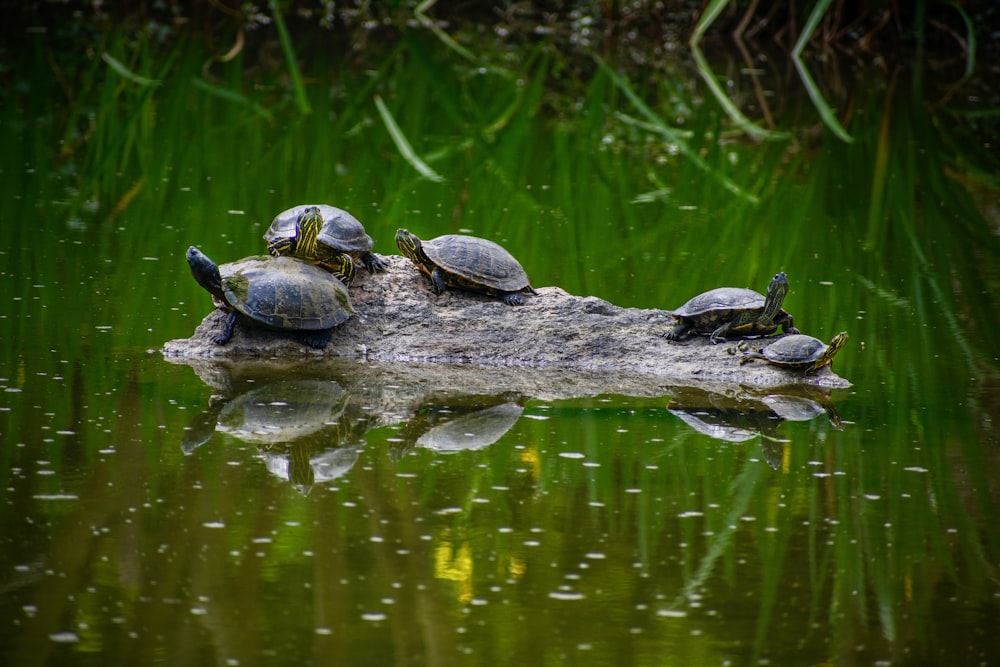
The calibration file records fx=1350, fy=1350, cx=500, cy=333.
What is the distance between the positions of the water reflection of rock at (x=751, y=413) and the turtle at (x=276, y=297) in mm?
1516

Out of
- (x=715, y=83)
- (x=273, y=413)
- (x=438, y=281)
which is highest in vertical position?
(x=715, y=83)

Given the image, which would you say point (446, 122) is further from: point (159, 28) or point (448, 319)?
point (159, 28)

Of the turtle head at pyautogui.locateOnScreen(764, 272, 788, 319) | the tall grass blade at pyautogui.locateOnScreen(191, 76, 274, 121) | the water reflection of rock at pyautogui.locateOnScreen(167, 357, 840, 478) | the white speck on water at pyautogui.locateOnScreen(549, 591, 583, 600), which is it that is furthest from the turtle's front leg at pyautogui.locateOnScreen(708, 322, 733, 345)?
the tall grass blade at pyautogui.locateOnScreen(191, 76, 274, 121)

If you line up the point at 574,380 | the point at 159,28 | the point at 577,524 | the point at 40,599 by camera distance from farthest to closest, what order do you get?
the point at 159,28 < the point at 574,380 < the point at 577,524 < the point at 40,599

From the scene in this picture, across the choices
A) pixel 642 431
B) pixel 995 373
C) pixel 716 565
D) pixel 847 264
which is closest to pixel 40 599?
pixel 716 565

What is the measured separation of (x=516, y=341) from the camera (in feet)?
19.3

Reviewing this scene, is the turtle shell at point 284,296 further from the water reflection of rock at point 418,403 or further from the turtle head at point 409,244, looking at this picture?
the turtle head at point 409,244

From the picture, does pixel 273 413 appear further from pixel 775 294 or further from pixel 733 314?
pixel 775 294

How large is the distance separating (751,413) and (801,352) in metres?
0.51

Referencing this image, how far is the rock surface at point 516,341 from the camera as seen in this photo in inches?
222

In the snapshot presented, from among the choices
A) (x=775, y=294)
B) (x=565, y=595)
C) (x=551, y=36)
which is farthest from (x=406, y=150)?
(x=551, y=36)

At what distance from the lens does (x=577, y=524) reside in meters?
3.92

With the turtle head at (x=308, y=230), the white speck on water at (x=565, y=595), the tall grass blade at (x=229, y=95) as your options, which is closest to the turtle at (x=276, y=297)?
the turtle head at (x=308, y=230)

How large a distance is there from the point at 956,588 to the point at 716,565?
64 centimetres
